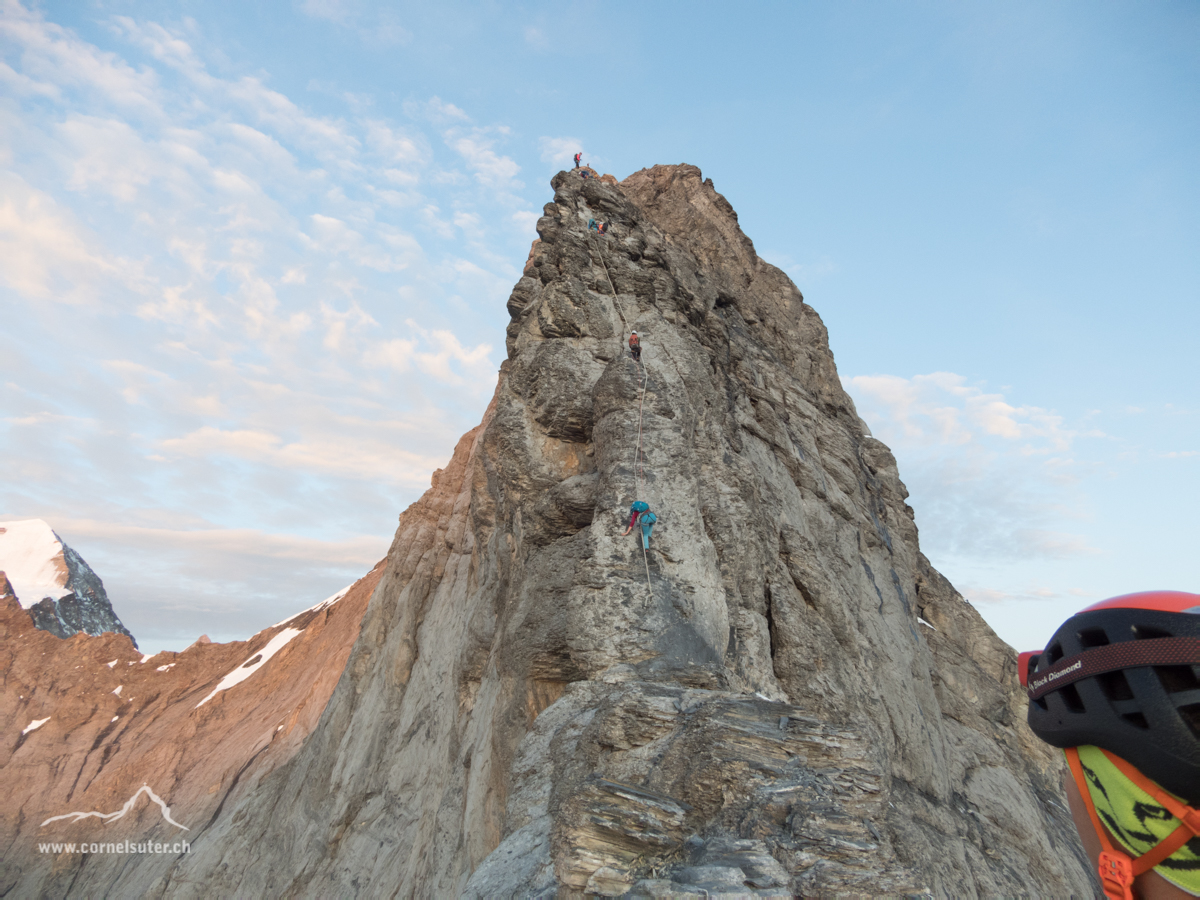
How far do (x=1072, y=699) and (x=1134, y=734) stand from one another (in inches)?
12.3

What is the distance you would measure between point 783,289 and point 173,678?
4612 cm

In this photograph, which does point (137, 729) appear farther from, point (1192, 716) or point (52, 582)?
point (1192, 716)

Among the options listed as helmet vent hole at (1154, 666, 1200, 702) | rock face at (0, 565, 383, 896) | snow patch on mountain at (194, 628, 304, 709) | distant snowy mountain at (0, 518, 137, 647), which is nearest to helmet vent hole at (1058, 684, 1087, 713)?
helmet vent hole at (1154, 666, 1200, 702)

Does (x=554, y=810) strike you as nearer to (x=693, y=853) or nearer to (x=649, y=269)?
Answer: (x=693, y=853)

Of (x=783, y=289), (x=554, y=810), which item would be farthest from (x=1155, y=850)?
(x=783, y=289)

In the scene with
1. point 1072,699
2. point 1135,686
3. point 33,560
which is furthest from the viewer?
point 33,560

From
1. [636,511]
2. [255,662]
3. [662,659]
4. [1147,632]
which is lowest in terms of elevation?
[255,662]

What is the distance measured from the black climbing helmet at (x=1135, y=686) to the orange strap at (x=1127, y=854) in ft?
0.16

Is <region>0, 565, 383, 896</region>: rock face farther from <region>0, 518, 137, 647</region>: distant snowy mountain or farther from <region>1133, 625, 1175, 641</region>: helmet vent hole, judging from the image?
<region>1133, 625, 1175, 641</region>: helmet vent hole

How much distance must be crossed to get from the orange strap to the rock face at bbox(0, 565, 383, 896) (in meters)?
32.8

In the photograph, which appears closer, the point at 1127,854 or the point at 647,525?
the point at 1127,854

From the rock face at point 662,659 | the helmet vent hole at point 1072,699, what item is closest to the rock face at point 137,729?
the rock face at point 662,659

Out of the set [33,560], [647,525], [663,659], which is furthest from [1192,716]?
[33,560]

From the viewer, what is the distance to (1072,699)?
2.48 meters
